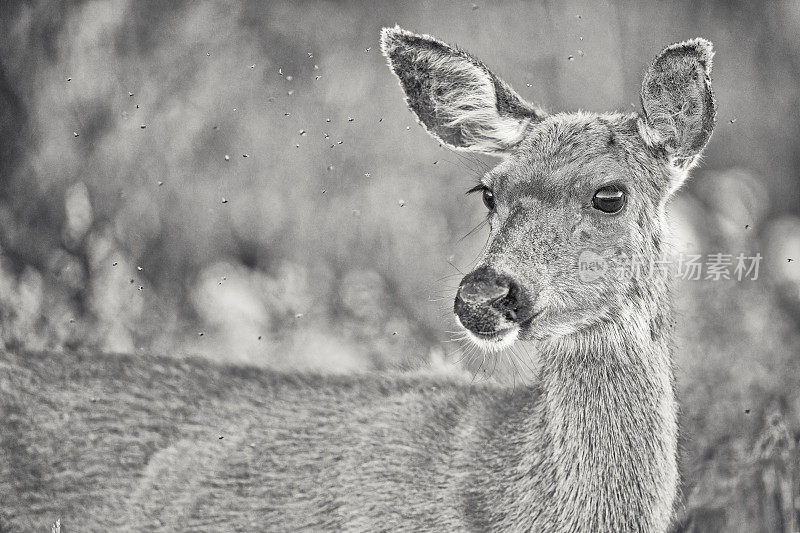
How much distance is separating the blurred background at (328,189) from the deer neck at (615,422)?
0.67 m

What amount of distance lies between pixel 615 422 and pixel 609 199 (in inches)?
Answer: 30.6

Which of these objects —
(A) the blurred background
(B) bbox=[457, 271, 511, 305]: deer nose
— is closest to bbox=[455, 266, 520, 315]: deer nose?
(B) bbox=[457, 271, 511, 305]: deer nose

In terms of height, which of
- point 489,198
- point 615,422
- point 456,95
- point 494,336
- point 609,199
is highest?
point 456,95

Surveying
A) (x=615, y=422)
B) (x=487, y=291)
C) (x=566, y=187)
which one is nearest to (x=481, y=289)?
(x=487, y=291)

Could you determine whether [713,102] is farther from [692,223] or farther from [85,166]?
[85,166]

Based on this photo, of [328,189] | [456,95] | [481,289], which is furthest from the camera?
[328,189]

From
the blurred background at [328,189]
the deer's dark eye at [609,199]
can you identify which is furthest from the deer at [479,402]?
the blurred background at [328,189]

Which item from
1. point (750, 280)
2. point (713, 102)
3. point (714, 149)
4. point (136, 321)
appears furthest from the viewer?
point (136, 321)

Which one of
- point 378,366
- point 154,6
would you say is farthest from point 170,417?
point 154,6

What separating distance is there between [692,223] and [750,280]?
0.41 metres

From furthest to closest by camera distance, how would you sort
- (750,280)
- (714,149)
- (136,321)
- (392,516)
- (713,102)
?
(136,321) < (750,280) < (714,149) < (392,516) < (713,102)

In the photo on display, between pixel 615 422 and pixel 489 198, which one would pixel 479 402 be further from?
pixel 489 198

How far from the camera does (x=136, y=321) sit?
14.4ft

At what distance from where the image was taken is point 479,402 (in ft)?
12.4
